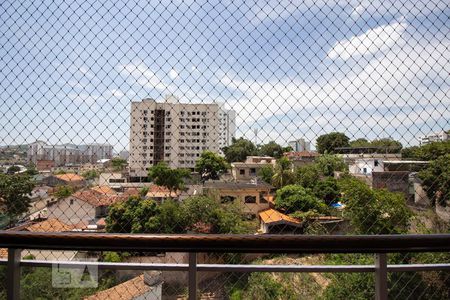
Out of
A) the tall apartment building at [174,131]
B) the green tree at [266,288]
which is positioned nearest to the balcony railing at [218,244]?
the green tree at [266,288]

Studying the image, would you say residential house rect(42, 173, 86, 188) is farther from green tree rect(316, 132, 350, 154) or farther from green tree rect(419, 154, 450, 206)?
green tree rect(419, 154, 450, 206)

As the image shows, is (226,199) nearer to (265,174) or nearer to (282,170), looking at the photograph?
(282,170)

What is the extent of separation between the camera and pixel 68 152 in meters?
1.55

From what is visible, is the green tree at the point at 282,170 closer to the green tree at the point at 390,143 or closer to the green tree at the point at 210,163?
the green tree at the point at 210,163

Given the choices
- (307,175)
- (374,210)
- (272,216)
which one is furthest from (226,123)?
(374,210)

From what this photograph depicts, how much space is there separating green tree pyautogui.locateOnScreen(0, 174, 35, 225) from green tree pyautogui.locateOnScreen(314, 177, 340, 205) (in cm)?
238

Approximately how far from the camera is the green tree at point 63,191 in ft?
6.00

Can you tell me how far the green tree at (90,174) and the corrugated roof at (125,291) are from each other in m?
0.78

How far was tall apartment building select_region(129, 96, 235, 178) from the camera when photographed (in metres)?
1.57

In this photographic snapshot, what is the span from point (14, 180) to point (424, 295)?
201 cm

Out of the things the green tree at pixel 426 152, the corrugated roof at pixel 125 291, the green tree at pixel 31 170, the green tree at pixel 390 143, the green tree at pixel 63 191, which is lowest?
the corrugated roof at pixel 125 291

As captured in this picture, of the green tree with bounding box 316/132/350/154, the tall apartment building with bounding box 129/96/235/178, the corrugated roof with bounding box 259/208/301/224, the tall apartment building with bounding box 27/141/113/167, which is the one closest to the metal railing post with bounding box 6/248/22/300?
the tall apartment building with bounding box 27/141/113/167

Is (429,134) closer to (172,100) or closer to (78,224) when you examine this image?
(172,100)

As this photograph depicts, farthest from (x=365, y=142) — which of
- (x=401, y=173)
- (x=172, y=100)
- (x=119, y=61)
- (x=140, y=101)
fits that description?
(x=119, y=61)
